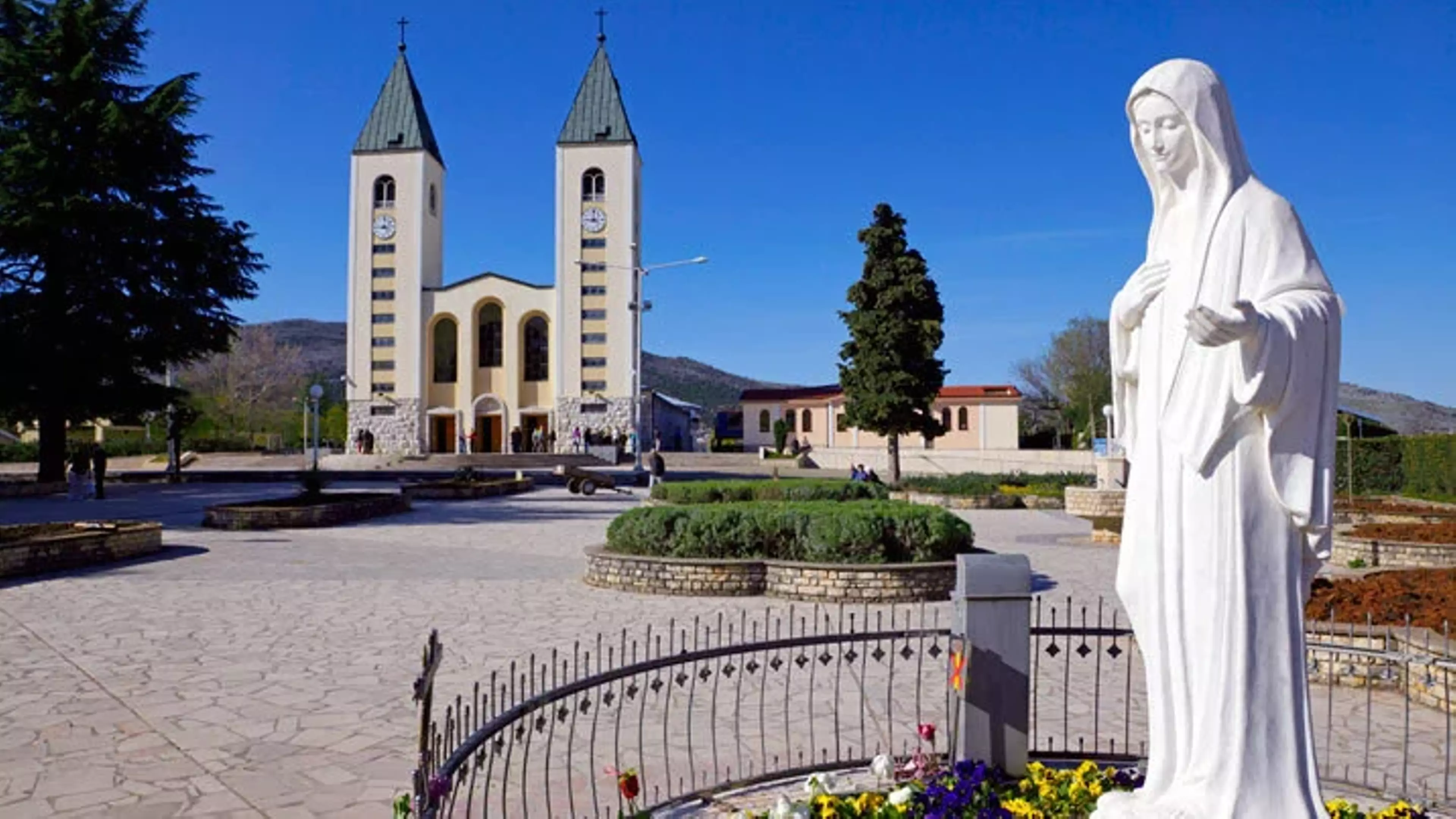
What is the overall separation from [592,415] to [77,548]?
42863 mm

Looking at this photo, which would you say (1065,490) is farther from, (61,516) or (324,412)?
(324,412)

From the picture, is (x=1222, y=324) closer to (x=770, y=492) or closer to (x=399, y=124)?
(x=770, y=492)

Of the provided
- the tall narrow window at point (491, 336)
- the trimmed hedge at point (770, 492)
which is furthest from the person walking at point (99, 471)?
the tall narrow window at point (491, 336)

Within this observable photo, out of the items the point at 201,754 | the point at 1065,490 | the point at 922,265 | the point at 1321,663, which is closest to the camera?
the point at 201,754

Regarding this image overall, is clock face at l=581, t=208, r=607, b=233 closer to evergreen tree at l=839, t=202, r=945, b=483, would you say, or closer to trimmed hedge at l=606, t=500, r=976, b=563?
evergreen tree at l=839, t=202, r=945, b=483

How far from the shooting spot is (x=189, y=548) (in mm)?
16453

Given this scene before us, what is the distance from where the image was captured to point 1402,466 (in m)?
31.1

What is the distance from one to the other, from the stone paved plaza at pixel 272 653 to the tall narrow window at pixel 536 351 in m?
42.7

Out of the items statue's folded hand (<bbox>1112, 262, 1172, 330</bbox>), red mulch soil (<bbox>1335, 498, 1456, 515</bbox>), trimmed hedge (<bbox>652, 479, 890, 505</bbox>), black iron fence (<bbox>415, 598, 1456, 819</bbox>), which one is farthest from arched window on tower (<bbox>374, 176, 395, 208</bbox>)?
statue's folded hand (<bbox>1112, 262, 1172, 330</bbox>)

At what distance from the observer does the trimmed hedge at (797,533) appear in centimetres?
1163

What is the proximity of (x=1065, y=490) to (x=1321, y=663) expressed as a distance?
19084 mm

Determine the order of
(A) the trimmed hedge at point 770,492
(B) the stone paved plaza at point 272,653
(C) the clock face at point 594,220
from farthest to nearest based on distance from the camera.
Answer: (C) the clock face at point 594,220
(A) the trimmed hedge at point 770,492
(B) the stone paved plaza at point 272,653

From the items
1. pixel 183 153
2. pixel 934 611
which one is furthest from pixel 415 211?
pixel 934 611

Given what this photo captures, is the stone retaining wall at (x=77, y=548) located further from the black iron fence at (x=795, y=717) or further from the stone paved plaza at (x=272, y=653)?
the black iron fence at (x=795, y=717)
